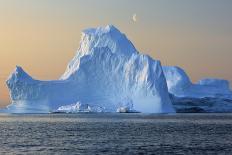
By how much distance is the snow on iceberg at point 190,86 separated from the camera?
115000 mm

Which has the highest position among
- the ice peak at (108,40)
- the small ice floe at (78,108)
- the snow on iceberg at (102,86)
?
the ice peak at (108,40)

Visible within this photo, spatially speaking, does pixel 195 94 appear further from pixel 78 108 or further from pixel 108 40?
pixel 78 108

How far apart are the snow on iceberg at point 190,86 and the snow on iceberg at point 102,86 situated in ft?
81.4

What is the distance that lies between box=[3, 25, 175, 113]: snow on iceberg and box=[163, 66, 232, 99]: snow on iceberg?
24.8 meters

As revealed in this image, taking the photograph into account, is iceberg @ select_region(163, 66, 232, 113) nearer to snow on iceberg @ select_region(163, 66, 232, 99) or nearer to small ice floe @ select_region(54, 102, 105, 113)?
snow on iceberg @ select_region(163, 66, 232, 99)

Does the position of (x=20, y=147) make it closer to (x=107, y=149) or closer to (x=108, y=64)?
(x=107, y=149)

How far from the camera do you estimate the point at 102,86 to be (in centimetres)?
8875

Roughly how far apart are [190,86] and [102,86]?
34145 millimetres

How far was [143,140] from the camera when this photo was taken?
37.4 meters

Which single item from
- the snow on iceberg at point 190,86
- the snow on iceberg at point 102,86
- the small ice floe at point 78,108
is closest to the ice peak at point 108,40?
the snow on iceberg at point 102,86

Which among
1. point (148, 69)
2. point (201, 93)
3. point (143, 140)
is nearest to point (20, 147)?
point (143, 140)

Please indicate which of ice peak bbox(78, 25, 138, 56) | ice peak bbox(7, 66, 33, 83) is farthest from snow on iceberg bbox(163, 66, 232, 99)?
ice peak bbox(7, 66, 33, 83)

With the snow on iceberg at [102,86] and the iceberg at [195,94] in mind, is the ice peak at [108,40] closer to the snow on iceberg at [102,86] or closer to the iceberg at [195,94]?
the snow on iceberg at [102,86]

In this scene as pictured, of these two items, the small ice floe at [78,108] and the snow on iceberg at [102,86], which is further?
the small ice floe at [78,108]
